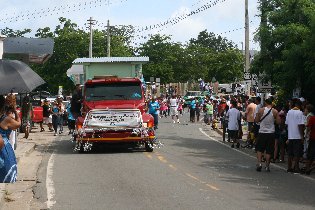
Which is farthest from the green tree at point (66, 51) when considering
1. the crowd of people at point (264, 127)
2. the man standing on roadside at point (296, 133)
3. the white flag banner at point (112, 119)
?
the man standing on roadside at point (296, 133)

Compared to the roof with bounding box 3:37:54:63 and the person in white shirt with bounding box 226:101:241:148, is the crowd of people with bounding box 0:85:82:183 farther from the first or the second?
the person in white shirt with bounding box 226:101:241:148

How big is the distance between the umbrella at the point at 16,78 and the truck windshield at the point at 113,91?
10099mm

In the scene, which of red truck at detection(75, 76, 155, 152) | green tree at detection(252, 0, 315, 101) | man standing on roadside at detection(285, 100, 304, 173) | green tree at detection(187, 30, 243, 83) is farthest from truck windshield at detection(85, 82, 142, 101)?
green tree at detection(187, 30, 243, 83)

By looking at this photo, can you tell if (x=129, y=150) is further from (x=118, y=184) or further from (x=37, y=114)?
(x=37, y=114)

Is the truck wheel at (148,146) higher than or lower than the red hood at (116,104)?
lower

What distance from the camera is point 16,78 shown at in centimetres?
1227

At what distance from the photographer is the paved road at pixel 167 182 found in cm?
1178

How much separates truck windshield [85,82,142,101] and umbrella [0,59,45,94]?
10.1 meters

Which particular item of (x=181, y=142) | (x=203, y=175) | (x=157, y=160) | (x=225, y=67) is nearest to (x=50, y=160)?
(x=157, y=160)

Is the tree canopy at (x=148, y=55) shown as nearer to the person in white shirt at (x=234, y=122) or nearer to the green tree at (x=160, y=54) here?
the green tree at (x=160, y=54)

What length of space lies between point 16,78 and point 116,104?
10381mm

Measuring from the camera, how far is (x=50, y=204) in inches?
465

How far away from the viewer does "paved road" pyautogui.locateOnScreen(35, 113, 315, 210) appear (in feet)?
38.7

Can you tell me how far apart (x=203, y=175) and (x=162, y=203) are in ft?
14.3
